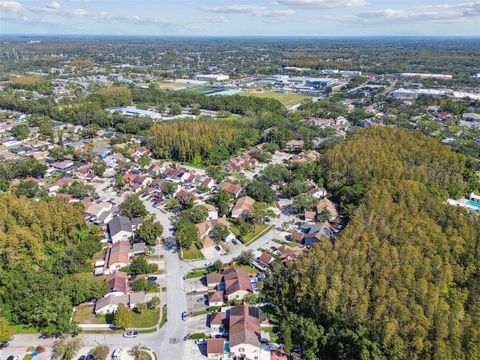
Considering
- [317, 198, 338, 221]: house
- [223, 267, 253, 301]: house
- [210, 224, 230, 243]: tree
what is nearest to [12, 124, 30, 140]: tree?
[210, 224, 230, 243]: tree

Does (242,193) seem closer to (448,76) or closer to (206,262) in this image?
(206,262)

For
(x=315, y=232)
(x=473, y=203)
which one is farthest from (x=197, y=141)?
(x=473, y=203)

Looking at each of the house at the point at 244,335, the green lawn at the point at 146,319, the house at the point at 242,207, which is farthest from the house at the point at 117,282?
the house at the point at 242,207

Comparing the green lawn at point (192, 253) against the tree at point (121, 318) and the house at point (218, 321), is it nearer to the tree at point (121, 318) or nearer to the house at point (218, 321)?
the house at point (218, 321)

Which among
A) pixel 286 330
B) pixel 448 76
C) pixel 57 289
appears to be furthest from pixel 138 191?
pixel 448 76

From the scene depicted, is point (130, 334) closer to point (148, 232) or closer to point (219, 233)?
point (148, 232)

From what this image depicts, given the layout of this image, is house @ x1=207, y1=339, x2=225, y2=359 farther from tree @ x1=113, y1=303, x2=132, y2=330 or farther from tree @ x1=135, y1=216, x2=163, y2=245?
tree @ x1=135, y1=216, x2=163, y2=245
